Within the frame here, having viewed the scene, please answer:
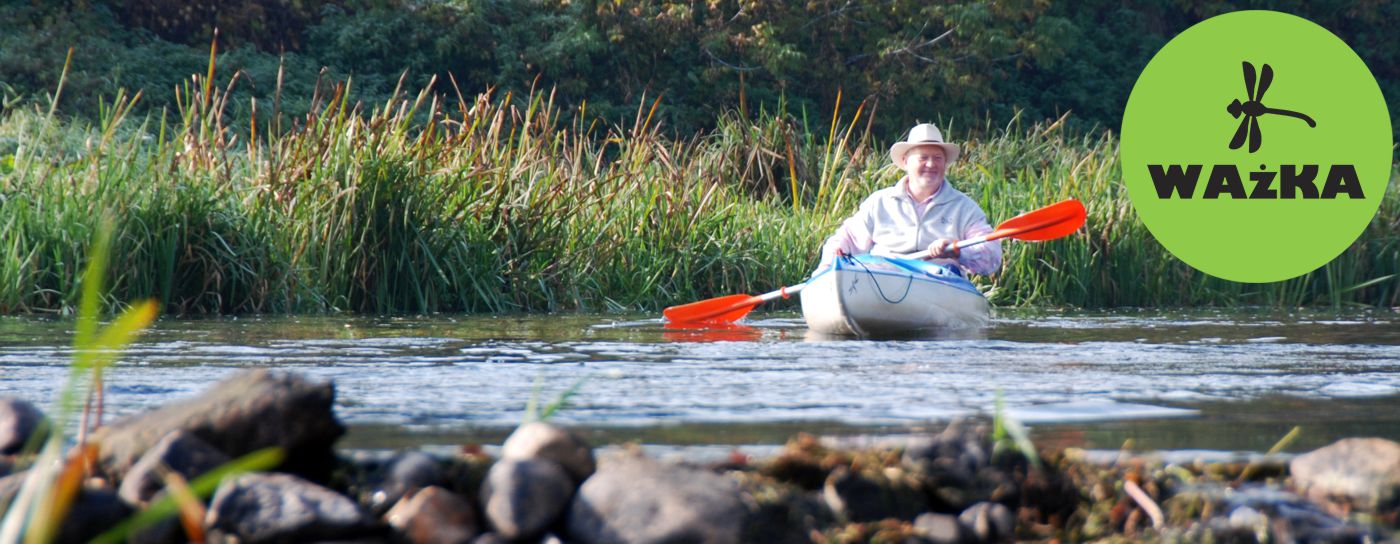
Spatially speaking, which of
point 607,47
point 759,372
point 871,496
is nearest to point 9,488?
point 871,496

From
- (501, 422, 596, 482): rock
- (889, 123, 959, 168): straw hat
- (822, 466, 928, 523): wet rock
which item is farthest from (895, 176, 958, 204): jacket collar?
(501, 422, 596, 482): rock

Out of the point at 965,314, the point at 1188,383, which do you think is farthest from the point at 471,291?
the point at 1188,383

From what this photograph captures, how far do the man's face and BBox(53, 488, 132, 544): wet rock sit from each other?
6.85 metres

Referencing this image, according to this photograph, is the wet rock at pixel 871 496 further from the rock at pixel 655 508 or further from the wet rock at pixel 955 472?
the rock at pixel 655 508

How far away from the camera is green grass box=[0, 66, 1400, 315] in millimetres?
8922

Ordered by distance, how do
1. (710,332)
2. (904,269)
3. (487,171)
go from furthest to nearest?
(487,171)
(710,332)
(904,269)

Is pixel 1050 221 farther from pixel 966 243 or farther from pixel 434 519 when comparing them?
pixel 434 519

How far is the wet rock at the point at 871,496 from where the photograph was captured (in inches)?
119

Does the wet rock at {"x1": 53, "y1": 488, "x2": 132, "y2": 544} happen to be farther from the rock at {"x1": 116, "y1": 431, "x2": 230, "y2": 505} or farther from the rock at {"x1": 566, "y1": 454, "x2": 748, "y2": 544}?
the rock at {"x1": 566, "y1": 454, "x2": 748, "y2": 544}

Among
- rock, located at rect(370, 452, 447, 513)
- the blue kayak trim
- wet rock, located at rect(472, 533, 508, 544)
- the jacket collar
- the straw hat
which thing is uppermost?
the straw hat

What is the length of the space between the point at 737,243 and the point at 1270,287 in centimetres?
463

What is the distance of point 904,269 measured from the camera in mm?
8461

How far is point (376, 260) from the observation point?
959cm

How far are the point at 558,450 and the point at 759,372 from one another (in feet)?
9.30
